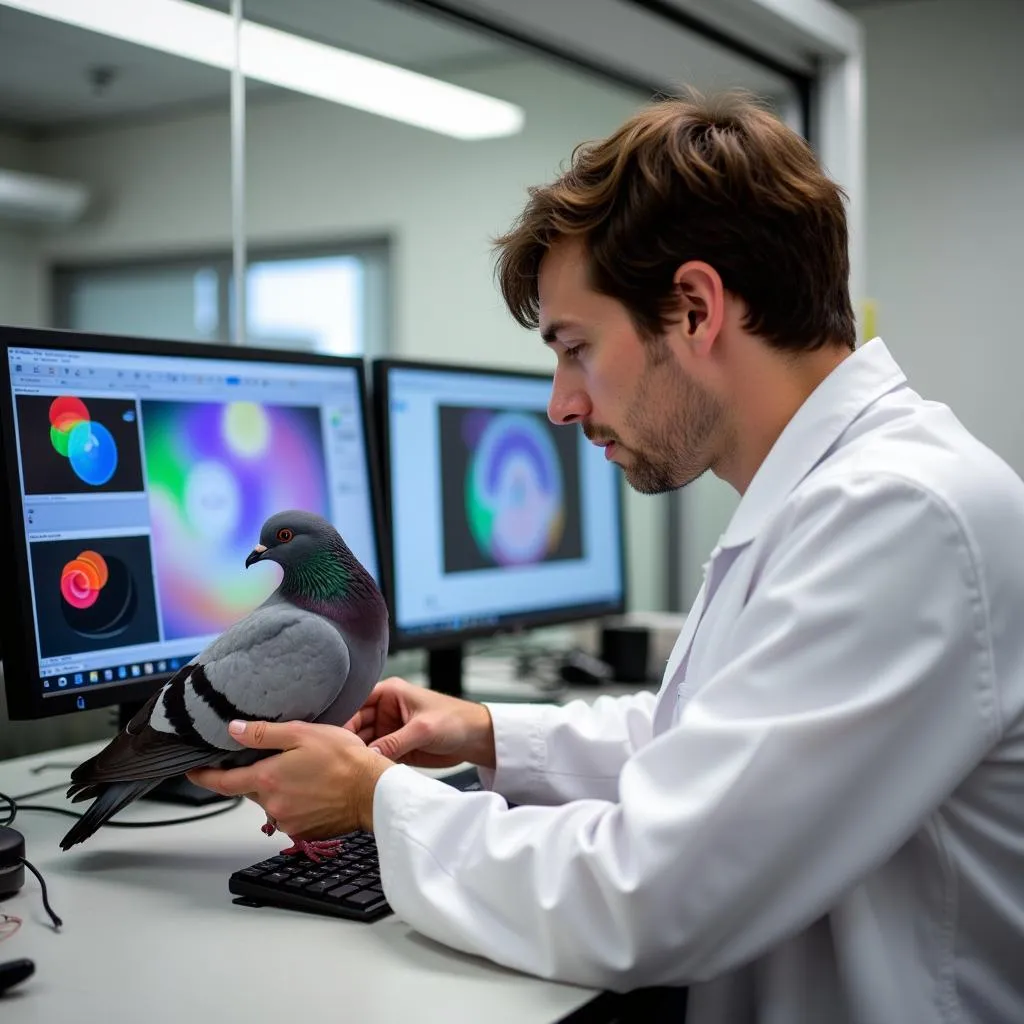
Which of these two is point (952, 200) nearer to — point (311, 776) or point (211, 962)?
point (311, 776)

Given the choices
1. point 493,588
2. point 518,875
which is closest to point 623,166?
point 518,875

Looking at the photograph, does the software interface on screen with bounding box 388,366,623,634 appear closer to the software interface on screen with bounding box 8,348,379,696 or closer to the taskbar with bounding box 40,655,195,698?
the software interface on screen with bounding box 8,348,379,696

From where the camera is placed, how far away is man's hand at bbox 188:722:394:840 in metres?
0.89

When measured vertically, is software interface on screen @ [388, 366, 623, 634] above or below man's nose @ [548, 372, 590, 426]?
below

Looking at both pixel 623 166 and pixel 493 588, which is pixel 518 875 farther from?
pixel 493 588

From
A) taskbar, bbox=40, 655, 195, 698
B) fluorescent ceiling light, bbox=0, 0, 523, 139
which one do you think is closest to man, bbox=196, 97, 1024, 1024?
taskbar, bbox=40, 655, 195, 698

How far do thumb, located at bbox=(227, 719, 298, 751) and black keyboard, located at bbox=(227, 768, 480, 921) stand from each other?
4.1 inches

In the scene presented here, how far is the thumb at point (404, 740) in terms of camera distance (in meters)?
1.06

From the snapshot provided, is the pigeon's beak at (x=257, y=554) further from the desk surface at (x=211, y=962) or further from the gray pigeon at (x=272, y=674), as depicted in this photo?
the desk surface at (x=211, y=962)

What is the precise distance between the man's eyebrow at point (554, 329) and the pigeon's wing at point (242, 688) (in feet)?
1.07

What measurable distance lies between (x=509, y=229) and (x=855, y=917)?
674mm

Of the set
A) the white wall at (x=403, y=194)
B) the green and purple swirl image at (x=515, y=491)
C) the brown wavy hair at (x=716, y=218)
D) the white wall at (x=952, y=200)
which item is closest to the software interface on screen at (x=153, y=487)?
the green and purple swirl image at (x=515, y=491)

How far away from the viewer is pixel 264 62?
1941 mm

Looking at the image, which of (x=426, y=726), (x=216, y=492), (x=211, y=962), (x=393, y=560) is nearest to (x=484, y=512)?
(x=393, y=560)
